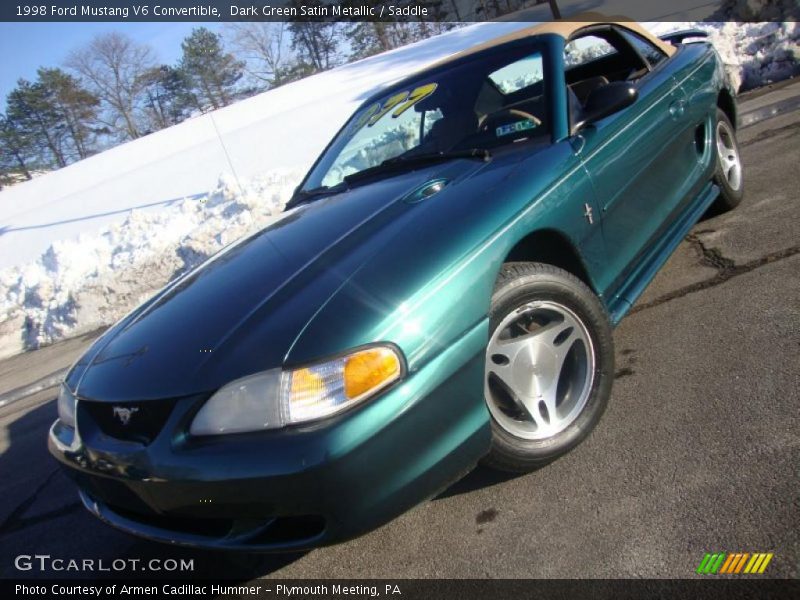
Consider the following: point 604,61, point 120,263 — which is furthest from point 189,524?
point 120,263

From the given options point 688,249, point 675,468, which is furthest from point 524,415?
point 688,249

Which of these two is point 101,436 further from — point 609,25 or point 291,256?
point 609,25

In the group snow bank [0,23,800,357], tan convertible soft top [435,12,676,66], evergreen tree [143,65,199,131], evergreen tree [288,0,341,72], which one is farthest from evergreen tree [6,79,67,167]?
tan convertible soft top [435,12,676,66]

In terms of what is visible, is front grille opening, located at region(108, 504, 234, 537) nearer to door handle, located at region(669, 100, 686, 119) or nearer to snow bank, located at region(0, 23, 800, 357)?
door handle, located at region(669, 100, 686, 119)

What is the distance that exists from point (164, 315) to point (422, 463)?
125 centimetres

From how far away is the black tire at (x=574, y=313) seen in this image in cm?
212

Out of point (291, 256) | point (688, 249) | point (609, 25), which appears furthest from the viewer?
point (688, 249)

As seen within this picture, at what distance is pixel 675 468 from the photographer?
6.95 ft

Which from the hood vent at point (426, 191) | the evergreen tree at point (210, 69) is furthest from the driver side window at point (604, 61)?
the evergreen tree at point (210, 69)

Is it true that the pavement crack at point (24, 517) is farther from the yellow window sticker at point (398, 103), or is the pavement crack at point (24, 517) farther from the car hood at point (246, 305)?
the yellow window sticker at point (398, 103)

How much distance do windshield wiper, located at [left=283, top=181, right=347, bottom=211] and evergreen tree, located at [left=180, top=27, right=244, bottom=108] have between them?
3814 centimetres

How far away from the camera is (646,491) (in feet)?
6.74

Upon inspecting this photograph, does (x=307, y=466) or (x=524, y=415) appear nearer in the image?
(x=307, y=466)

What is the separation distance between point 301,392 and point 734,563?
4.14ft
